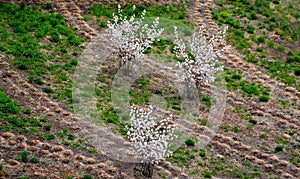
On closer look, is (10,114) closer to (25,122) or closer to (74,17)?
(25,122)

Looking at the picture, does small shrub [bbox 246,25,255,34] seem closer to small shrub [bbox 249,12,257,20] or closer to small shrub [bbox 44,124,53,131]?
small shrub [bbox 249,12,257,20]

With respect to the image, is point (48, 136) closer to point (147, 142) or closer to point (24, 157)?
point (24, 157)

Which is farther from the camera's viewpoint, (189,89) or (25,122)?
(189,89)

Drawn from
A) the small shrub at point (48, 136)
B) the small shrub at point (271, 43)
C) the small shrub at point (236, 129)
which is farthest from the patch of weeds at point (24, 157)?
the small shrub at point (271, 43)

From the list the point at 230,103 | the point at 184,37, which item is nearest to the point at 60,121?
the point at 230,103

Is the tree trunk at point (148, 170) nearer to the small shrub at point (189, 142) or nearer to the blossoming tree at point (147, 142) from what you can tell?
the blossoming tree at point (147, 142)

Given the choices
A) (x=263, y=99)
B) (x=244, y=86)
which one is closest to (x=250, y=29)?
(x=244, y=86)

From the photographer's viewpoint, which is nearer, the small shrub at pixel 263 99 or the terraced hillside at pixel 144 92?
the terraced hillside at pixel 144 92
